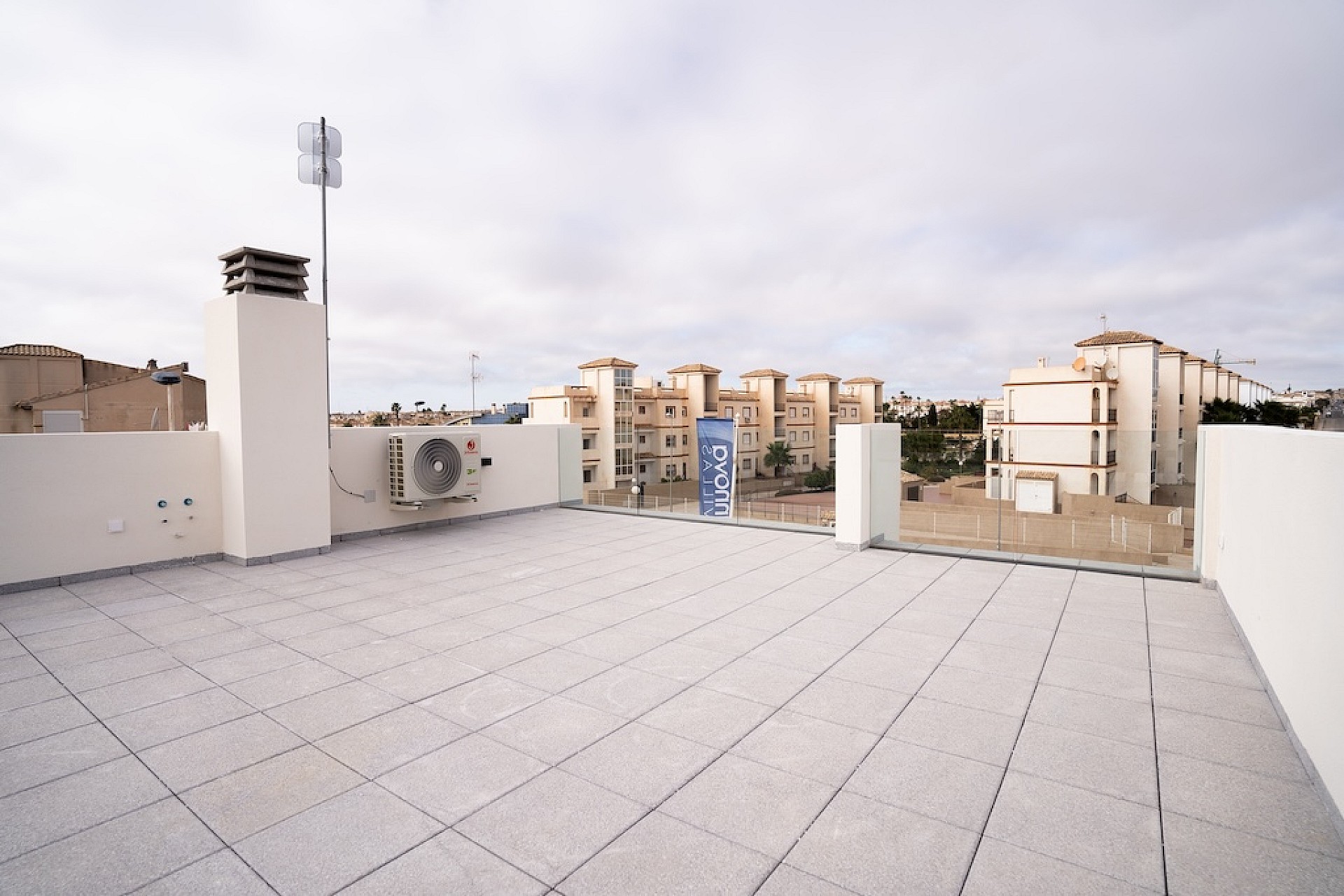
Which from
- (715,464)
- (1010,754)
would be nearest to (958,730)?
(1010,754)

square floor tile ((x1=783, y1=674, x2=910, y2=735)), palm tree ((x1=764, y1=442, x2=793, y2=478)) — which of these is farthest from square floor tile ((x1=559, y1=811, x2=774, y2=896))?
palm tree ((x1=764, y1=442, x2=793, y2=478))

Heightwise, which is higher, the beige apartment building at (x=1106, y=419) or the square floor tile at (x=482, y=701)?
the beige apartment building at (x=1106, y=419)

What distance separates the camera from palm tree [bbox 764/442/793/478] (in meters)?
9.36

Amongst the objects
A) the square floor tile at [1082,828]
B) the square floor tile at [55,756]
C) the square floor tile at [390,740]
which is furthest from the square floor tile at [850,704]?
the square floor tile at [55,756]

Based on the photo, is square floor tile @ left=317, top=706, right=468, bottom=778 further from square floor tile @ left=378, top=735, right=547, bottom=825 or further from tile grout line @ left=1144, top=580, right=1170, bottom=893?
tile grout line @ left=1144, top=580, right=1170, bottom=893

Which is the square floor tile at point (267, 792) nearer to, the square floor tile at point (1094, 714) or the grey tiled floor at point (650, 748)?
the grey tiled floor at point (650, 748)

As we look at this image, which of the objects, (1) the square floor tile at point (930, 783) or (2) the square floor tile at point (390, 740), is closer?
(1) the square floor tile at point (930, 783)

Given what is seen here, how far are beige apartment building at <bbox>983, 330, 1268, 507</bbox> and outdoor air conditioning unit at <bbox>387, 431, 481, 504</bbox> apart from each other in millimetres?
6910

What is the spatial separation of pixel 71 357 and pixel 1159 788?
30.6m

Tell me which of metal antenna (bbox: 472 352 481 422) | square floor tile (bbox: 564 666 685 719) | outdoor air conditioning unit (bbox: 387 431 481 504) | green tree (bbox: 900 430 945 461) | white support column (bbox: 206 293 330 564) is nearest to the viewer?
square floor tile (bbox: 564 666 685 719)

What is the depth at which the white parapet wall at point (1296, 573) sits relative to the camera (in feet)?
7.64

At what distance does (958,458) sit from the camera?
418 inches

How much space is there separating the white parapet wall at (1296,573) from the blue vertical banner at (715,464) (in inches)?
221

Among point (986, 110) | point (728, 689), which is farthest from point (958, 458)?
point (728, 689)
